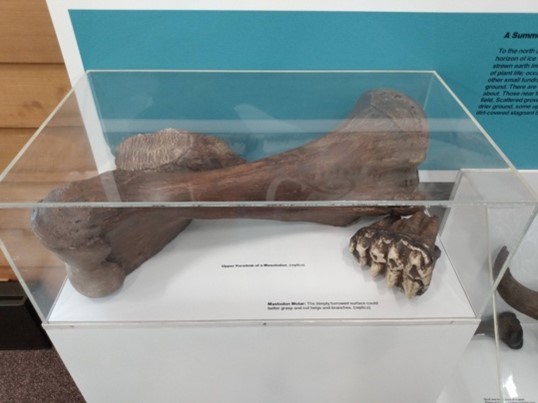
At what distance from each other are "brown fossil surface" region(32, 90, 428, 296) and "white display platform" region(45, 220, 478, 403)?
53 millimetres

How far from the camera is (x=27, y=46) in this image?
927 mm

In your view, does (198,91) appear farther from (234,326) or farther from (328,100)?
(234,326)

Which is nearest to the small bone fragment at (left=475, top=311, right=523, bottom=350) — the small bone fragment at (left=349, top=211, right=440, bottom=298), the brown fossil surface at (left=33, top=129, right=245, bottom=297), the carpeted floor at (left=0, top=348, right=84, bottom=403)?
the small bone fragment at (left=349, top=211, right=440, bottom=298)

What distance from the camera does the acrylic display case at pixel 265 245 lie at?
702mm

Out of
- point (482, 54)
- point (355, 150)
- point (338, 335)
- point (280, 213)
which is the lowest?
point (338, 335)

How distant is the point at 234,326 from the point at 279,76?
535 mm

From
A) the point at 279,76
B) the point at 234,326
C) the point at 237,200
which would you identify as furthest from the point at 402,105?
the point at 234,326

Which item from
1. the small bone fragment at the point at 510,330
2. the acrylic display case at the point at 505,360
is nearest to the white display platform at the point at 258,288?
the acrylic display case at the point at 505,360

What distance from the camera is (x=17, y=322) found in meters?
1.33

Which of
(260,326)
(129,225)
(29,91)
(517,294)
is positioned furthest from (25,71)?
(517,294)

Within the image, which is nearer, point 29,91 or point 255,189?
point 255,189

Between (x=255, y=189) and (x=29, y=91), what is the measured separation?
67cm

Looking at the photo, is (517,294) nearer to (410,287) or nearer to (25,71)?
(410,287)

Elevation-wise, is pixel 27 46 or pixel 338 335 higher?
pixel 27 46
